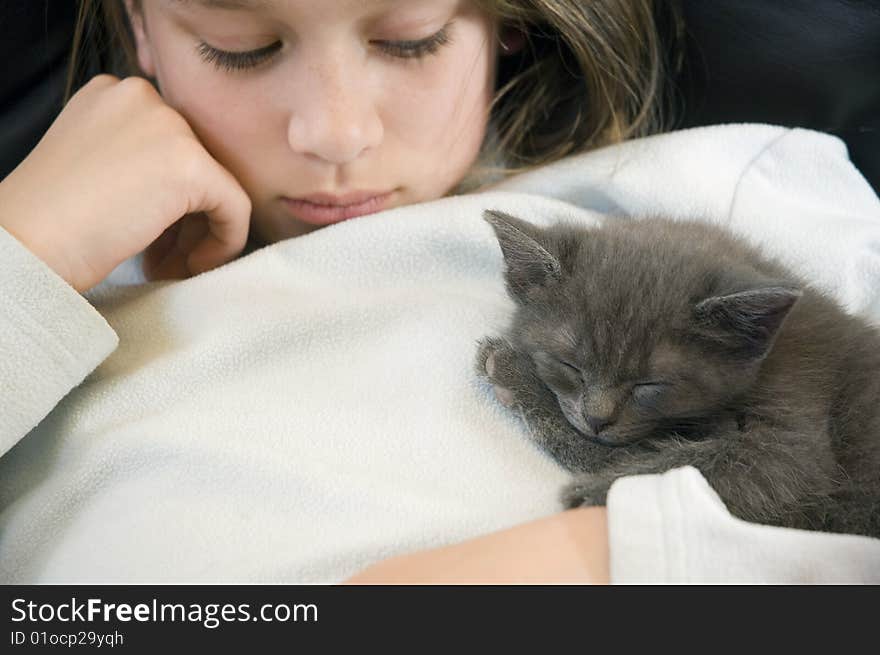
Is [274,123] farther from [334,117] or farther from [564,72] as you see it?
[564,72]

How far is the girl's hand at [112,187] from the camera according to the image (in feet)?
4.33

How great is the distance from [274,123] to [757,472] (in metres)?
0.80

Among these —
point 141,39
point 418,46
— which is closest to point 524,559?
point 418,46

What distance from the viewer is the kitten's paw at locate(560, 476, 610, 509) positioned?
43.3 inches

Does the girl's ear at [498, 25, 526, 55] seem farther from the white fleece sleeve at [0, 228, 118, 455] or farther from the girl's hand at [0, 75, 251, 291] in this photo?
the white fleece sleeve at [0, 228, 118, 455]

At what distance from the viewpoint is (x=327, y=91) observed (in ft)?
4.32

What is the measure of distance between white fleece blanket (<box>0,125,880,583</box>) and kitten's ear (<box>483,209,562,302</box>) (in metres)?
0.16

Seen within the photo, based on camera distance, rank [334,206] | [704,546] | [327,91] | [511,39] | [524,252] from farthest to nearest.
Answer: [511,39] → [334,206] → [327,91] → [524,252] → [704,546]

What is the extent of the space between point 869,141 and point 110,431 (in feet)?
4.07

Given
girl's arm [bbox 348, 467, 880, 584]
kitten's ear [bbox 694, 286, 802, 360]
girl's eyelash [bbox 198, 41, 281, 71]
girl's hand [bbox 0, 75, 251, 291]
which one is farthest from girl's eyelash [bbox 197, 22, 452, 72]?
girl's arm [bbox 348, 467, 880, 584]

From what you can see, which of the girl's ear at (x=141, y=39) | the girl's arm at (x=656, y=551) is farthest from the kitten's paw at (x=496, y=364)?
the girl's ear at (x=141, y=39)

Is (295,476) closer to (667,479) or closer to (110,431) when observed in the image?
(110,431)

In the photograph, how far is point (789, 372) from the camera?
1.14 meters

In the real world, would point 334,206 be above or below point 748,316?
below
